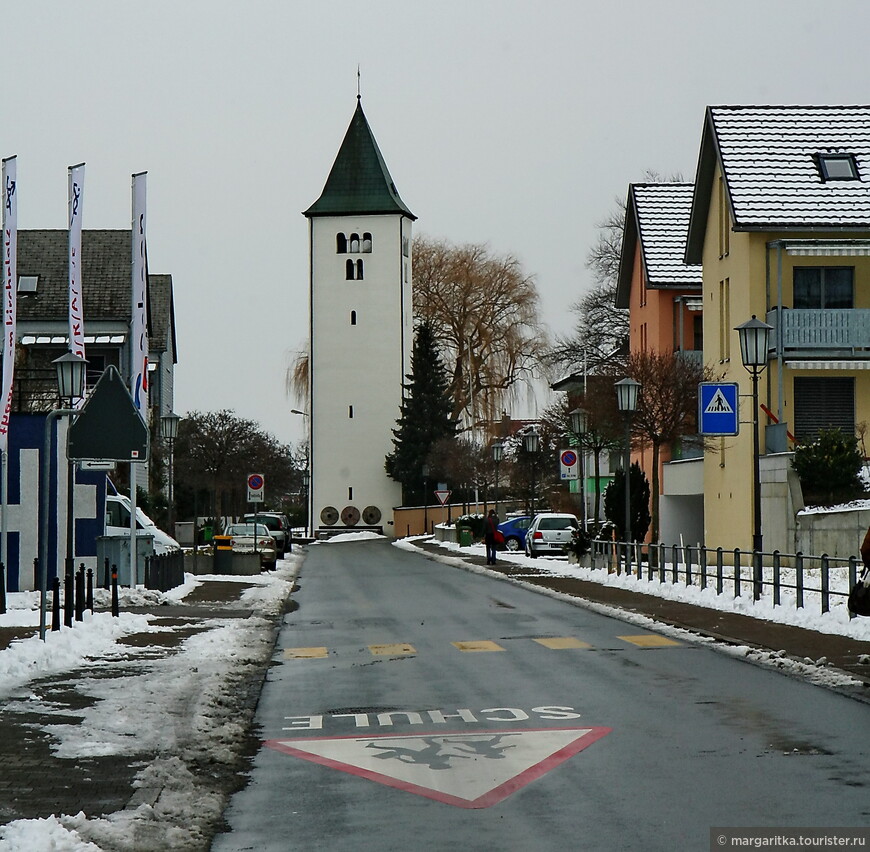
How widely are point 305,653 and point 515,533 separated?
4205cm

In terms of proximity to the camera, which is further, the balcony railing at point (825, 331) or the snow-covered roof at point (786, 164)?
the snow-covered roof at point (786, 164)

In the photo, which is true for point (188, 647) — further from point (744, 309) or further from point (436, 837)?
point (744, 309)

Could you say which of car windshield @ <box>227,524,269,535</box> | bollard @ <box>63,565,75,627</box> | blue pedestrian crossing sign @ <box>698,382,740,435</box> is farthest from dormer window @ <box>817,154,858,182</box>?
bollard @ <box>63,565,75,627</box>

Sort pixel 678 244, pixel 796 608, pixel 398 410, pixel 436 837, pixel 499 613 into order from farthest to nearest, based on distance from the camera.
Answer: pixel 398 410, pixel 678 244, pixel 499 613, pixel 796 608, pixel 436 837

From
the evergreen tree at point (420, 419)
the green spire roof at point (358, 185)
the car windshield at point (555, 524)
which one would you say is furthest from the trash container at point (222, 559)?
the green spire roof at point (358, 185)

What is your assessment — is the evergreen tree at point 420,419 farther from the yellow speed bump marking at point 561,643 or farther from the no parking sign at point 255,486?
the yellow speed bump marking at point 561,643

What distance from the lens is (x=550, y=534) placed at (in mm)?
50625

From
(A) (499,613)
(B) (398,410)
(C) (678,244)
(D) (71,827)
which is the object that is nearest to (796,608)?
(A) (499,613)

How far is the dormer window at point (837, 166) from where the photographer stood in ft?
135

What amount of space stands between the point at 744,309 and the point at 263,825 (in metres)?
34.3

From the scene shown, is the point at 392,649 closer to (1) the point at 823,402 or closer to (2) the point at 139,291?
(2) the point at 139,291

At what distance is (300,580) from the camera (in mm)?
38812

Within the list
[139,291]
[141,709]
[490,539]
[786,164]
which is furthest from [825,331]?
[141,709]

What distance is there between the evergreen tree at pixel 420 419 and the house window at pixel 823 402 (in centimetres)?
4863
